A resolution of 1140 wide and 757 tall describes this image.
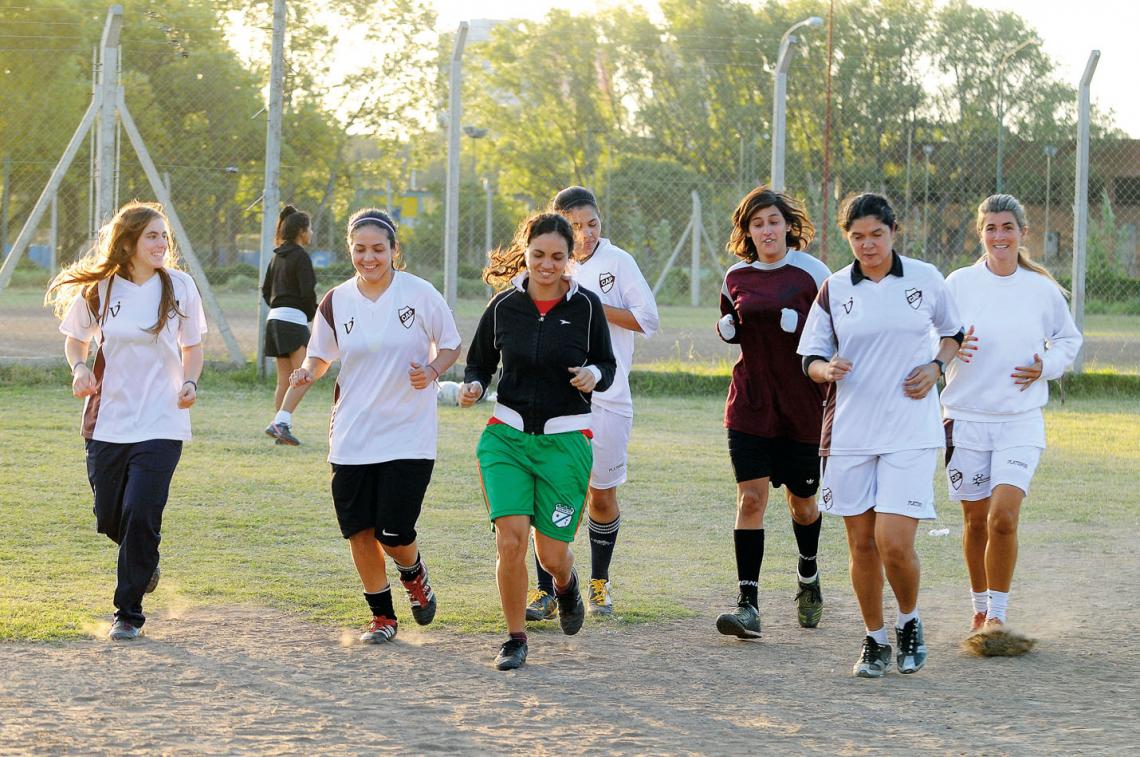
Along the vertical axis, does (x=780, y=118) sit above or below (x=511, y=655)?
above

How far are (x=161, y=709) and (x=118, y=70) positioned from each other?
471 inches

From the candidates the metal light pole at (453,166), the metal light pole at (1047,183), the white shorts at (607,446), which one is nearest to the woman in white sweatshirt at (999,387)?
the white shorts at (607,446)

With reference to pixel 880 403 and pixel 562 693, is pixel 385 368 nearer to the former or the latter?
pixel 562 693

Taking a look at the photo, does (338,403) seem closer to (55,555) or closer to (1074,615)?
(55,555)

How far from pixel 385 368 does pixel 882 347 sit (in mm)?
1943

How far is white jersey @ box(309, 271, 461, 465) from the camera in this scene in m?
6.09

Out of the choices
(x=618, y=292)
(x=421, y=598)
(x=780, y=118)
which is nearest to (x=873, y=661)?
(x=421, y=598)

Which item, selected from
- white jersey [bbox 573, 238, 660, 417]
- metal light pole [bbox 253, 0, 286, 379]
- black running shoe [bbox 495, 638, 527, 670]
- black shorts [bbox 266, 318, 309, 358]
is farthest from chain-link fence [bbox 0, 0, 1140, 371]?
black running shoe [bbox 495, 638, 527, 670]

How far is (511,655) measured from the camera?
18.9 ft

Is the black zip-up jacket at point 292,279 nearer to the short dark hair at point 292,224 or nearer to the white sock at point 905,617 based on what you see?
the short dark hair at point 292,224

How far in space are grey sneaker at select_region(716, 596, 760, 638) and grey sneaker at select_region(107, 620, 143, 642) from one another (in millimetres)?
Answer: 2330

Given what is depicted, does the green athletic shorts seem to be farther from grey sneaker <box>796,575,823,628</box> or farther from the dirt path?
grey sneaker <box>796,575,823,628</box>

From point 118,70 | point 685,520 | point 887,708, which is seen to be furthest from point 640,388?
point 887,708

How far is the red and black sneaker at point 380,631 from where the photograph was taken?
614 cm
